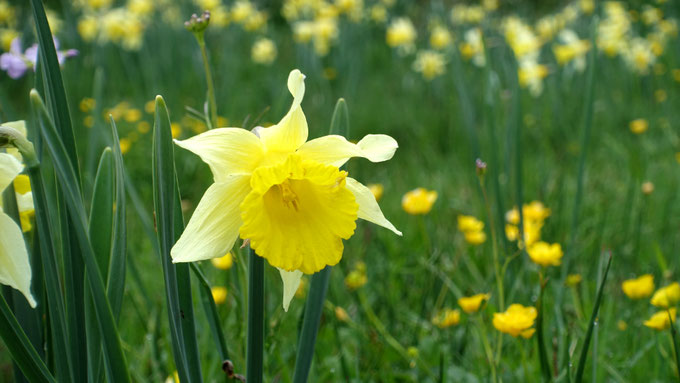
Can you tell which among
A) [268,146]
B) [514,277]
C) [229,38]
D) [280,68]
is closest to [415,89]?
[280,68]

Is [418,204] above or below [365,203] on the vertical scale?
→ below

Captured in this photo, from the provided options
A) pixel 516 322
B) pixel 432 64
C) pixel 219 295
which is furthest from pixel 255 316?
pixel 432 64

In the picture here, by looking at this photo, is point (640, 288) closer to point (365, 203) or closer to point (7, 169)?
point (365, 203)

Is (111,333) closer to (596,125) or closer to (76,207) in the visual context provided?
(76,207)

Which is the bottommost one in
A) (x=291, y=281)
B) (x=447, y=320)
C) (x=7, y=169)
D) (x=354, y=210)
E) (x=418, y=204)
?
(x=447, y=320)

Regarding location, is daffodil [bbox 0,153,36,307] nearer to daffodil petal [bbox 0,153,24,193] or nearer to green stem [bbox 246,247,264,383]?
daffodil petal [bbox 0,153,24,193]

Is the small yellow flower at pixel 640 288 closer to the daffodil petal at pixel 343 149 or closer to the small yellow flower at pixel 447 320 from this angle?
the small yellow flower at pixel 447 320

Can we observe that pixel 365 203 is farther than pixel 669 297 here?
No

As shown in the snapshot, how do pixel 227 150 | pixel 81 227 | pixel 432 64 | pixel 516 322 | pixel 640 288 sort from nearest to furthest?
1. pixel 81 227
2. pixel 227 150
3. pixel 516 322
4. pixel 640 288
5. pixel 432 64

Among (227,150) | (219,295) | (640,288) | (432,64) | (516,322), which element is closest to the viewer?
(227,150)
